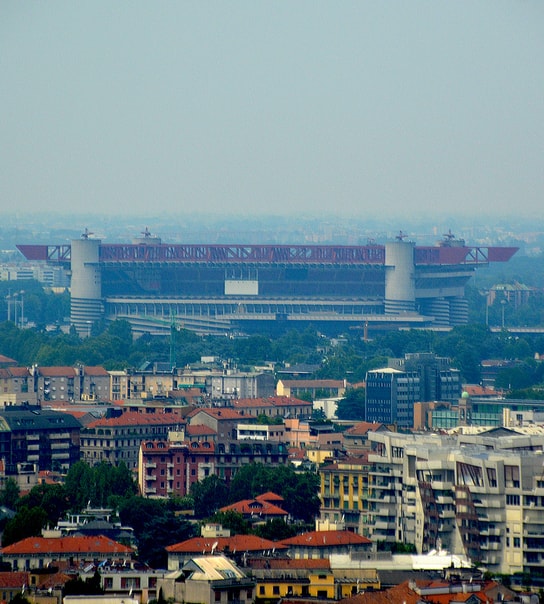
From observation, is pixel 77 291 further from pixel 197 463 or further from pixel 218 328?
pixel 197 463

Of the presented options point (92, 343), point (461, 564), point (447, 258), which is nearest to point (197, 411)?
point (461, 564)

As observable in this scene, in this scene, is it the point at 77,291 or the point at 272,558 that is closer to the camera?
the point at 272,558

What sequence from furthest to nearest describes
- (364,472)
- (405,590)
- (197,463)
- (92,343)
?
(92,343), (197,463), (364,472), (405,590)

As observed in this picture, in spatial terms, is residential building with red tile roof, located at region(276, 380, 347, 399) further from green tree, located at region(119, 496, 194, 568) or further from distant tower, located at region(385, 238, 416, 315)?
distant tower, located at region(385, 238, 416, 315)

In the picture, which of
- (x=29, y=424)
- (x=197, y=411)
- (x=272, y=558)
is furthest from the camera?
(x=197, y=411)

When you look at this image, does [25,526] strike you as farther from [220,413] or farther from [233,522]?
[220,413]

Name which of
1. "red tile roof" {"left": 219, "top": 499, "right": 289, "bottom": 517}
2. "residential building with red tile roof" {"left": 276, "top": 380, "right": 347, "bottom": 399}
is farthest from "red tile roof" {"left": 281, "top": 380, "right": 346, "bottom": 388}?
"red tile roof" {"left": 219, "top": 499, "right": 289, "bottom": 517}
